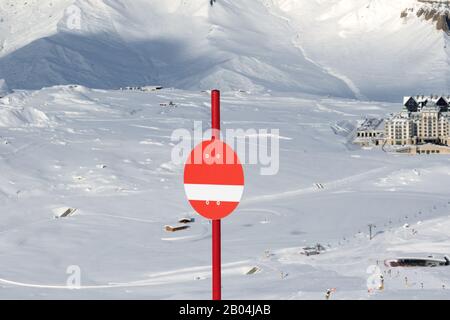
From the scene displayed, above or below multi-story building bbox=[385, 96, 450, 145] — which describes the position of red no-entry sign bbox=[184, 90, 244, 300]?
below

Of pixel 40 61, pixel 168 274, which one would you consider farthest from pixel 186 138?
pixel 40 61

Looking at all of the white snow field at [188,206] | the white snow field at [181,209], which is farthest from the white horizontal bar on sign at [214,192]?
the white snow field at [181,209]

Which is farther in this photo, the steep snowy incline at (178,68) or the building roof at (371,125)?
the steep snowy incline at (178,68)

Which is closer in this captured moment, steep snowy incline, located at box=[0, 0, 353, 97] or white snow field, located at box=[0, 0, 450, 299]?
white snow field, located at box=[0, 0, 450, 299]

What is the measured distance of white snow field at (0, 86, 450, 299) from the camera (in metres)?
38.3

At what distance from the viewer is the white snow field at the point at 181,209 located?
3828 cm

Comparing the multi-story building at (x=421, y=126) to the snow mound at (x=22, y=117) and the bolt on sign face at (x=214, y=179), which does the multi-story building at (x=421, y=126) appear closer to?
the snow mound at (x=22, y=117)

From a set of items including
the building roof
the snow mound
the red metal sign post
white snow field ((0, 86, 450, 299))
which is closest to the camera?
the red metal sign post

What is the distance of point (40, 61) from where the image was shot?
183 meters

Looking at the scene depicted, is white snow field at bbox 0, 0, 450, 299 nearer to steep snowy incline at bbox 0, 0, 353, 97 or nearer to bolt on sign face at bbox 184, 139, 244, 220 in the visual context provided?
bolt on sign face at bbox 184, 139, 244, 220

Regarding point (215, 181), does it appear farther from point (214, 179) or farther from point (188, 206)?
point (188, 206)

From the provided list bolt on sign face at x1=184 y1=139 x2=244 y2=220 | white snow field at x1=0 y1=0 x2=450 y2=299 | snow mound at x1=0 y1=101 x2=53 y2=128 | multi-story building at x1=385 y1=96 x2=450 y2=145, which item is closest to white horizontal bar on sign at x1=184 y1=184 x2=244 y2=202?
bolt on sign face at x1=184 y1=139 x2=244 y2=220

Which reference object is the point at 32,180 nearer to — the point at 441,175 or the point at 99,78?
the point at 441,175

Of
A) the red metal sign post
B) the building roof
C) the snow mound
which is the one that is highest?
the building roof
